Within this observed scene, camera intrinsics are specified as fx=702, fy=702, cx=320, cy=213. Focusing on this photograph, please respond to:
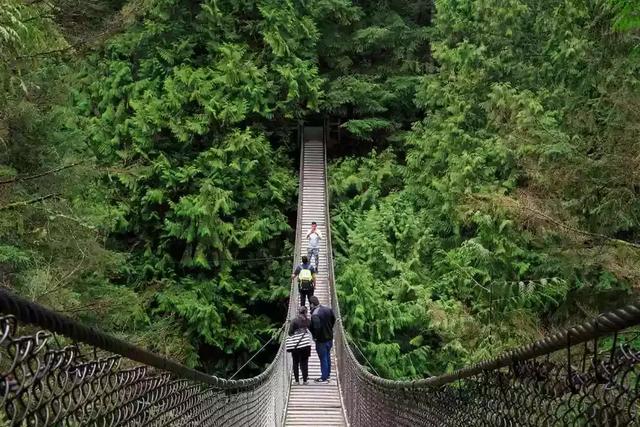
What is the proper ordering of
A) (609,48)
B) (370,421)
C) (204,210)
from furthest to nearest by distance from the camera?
(204,210) → (609,48) → (370,421)

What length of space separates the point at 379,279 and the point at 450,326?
10.1ft

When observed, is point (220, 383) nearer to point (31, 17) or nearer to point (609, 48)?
point (31, 17)

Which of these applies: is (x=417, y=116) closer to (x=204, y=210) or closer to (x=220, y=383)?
(x=204, y=210)

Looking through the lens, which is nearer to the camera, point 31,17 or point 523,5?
point 31,17

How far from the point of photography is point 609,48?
29.0 ft

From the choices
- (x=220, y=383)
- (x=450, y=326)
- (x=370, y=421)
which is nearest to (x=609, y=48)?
(x=450, y=326)

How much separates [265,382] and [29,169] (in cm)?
378

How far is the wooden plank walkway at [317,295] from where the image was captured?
277 inches

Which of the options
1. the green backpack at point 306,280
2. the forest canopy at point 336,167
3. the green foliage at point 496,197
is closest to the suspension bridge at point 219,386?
the forest canopy at point 336,167

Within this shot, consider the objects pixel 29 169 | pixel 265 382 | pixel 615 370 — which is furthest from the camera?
pixel 29 169

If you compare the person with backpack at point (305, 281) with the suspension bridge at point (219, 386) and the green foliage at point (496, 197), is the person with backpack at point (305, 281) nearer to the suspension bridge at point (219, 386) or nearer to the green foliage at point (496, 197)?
the green foliage at point (496, 197)

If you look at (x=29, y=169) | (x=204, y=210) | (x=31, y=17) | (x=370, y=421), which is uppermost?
(x=31, y=17)

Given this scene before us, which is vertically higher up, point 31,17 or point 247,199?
point 31,17

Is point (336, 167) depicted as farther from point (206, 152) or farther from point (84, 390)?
point (84, 390)
